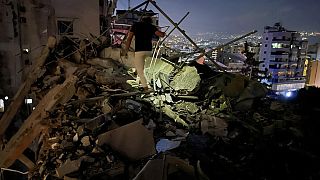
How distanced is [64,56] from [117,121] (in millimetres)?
4986

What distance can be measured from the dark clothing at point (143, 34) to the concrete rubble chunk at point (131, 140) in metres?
3.24

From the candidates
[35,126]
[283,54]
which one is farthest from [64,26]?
[283,54]

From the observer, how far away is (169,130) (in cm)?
486

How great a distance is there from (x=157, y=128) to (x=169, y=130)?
23 cm

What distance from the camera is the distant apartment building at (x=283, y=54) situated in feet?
157

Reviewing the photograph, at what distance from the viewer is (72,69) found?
7.78m

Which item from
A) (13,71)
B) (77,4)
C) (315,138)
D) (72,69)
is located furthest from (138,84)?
(77,4)

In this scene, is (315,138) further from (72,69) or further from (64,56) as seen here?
(64,56)

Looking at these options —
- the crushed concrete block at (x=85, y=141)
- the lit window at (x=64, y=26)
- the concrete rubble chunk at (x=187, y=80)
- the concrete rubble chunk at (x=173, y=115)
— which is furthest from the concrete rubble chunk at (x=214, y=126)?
the lit window at (x=64, y=26)

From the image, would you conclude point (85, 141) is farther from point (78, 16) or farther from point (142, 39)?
point (78, 16)

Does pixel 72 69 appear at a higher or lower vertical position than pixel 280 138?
higher

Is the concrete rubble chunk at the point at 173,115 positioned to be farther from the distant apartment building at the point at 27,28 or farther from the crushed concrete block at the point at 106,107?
the distant apartment building at the point at 27,28

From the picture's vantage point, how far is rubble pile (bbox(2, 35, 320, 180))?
368 cm

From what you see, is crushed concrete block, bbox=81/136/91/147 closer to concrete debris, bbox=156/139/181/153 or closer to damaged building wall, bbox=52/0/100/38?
concrete debris, bbox=156/139/181/153
